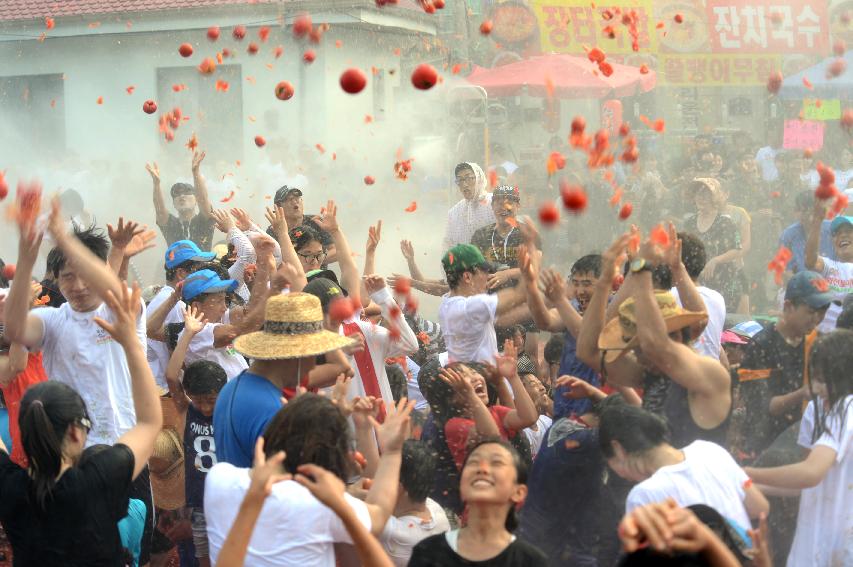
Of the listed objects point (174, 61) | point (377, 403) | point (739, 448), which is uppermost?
point (174, 61)

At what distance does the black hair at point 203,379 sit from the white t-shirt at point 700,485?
210 centimetres

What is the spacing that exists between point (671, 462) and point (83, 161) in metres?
15.6

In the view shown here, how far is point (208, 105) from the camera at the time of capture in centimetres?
1809

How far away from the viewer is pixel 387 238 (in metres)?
14.5

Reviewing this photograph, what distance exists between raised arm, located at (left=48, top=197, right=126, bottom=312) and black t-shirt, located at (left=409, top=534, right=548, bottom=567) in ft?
5.49

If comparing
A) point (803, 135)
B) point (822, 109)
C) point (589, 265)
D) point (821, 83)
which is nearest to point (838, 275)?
point (589, 265)

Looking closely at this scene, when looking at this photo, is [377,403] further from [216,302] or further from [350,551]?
[216,302]

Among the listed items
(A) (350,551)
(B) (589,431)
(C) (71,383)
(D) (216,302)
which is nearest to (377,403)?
(A) (350,551)

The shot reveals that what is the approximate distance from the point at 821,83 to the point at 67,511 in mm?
15059

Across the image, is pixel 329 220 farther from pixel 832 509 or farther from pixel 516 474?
pixel 832 509

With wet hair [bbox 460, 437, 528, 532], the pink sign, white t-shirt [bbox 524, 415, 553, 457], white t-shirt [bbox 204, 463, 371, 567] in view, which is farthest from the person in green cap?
the pink sign

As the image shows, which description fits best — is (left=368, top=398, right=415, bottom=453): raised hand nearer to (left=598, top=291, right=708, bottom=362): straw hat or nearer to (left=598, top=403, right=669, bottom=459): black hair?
(left=598, top=403, right=669, bottom=459): black hair

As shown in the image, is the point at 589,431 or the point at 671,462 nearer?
the point at 671,462

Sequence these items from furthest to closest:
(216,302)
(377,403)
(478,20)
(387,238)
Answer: (478,20) → (387,238) → (216,302) → (377,403)
